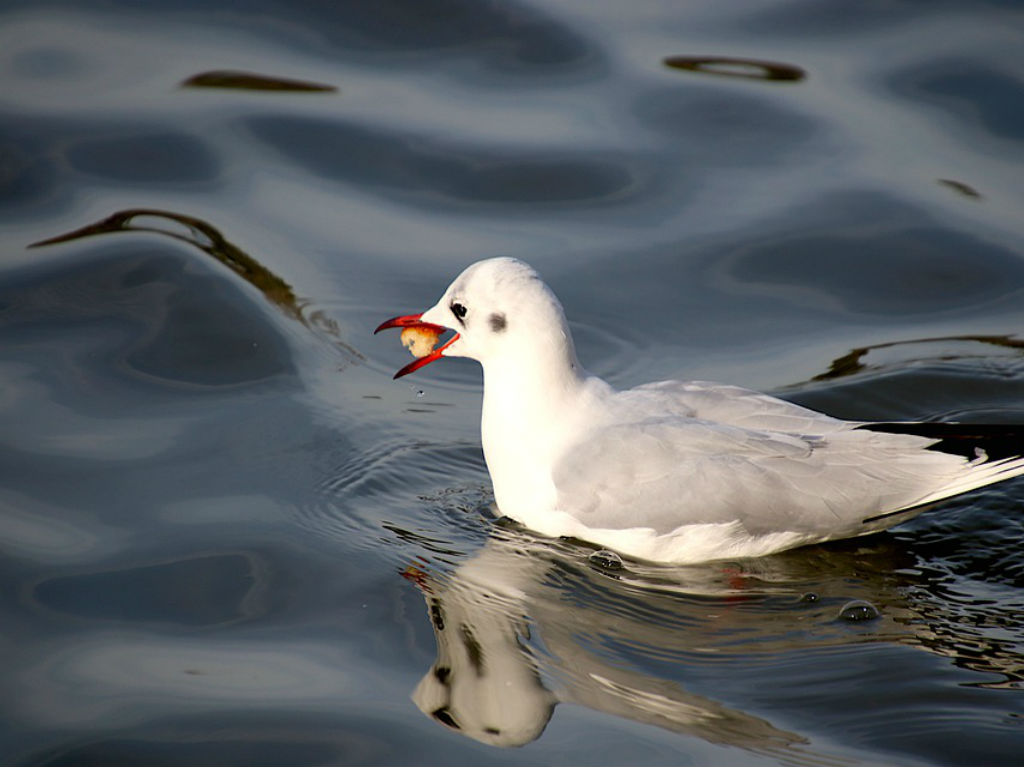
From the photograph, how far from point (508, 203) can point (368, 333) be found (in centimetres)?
194

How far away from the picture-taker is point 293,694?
5238mm

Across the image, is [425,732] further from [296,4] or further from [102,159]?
[296,4]

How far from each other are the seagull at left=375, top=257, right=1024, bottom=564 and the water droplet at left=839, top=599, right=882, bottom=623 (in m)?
0.44

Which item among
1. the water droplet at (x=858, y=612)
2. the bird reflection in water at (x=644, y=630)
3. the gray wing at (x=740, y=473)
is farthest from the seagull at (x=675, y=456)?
the water droplet at (x=858, y=612)

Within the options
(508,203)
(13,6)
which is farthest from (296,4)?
(508,203)

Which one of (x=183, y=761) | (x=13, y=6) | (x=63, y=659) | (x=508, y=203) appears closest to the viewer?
(x=183, y=761)

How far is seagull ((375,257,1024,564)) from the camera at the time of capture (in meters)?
6.06

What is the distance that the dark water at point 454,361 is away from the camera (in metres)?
5.21

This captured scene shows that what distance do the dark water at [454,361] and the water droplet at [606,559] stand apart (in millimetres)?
64

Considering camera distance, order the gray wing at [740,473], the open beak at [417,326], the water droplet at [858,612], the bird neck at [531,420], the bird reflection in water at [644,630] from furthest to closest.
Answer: the open beak at [417,326] < the bird neck at [531,420] < the gray wing at [740,473] < the water droplet at [858,612] < the bird reflection in water at [644,630]

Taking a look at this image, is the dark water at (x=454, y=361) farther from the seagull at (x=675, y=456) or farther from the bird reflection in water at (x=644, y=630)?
the seagull at (x=675, y=456)

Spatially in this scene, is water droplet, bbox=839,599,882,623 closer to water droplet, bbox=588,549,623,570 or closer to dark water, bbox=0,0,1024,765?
dark water, bbox=0,0,1024,765

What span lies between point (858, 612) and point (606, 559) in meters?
1.11

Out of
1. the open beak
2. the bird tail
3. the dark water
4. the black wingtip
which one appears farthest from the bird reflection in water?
the open beak
